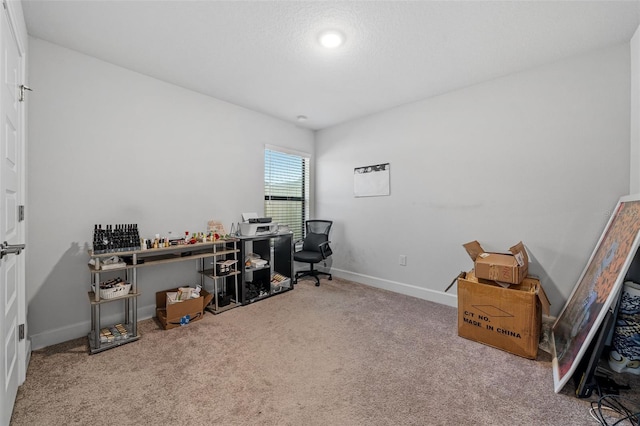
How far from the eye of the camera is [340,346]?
222 centimetres

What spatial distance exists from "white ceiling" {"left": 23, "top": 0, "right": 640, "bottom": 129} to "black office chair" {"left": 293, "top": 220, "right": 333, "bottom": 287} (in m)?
2.09

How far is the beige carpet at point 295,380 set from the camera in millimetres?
1483

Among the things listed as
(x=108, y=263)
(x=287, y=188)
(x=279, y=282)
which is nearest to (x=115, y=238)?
(x=108, y=263)

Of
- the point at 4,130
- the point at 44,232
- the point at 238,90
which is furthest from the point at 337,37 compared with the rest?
the point at 44,232

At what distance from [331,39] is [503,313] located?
2665 millimetres

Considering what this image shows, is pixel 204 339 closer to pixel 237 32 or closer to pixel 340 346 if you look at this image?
pixel 340 346

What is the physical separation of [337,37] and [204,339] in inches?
111

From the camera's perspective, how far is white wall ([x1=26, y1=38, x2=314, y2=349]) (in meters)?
2.22

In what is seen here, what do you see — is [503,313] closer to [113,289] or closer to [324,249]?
[324,249]

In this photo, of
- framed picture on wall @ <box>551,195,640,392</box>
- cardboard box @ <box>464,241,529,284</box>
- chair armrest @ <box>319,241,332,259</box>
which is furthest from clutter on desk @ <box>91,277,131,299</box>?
framed picture on wall @ <box>551,195,640,392</box>

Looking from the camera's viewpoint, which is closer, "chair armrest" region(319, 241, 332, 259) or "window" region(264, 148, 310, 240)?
"chair armrest" region(319, 241, 332, 259)

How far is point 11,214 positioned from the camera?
1.52 metres

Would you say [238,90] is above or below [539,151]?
above

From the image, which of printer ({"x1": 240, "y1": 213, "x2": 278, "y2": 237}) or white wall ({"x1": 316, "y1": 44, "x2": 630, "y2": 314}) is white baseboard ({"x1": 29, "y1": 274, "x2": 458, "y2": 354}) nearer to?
white wall ({"x1": 316, "y1": 44, "x2": 630, "y2": 314})
